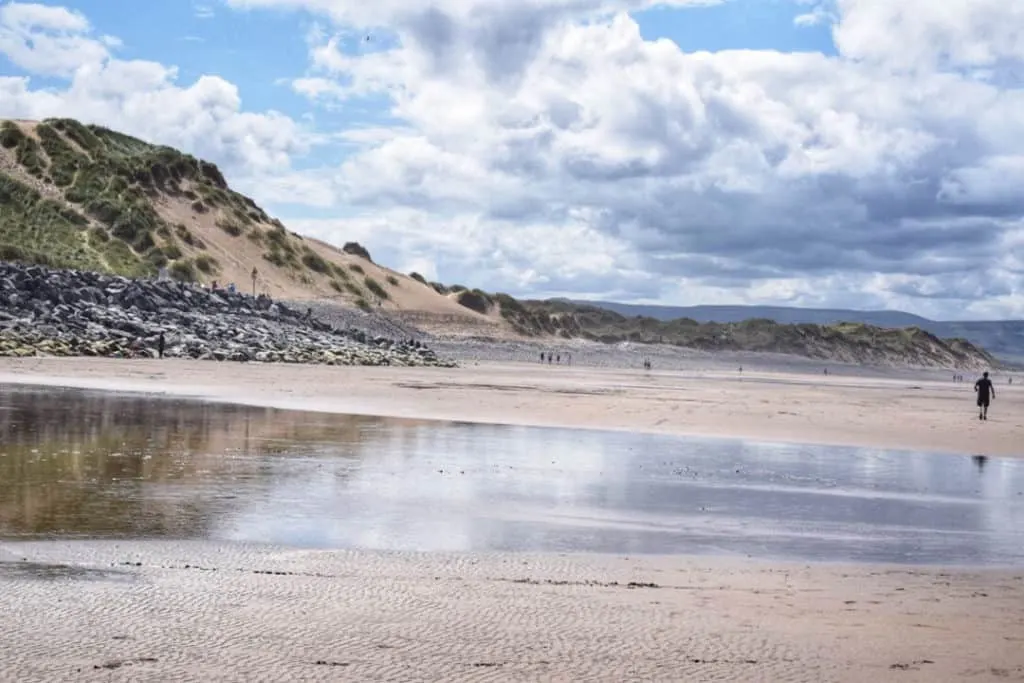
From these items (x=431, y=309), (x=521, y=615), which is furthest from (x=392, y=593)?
(x=431, y=309)

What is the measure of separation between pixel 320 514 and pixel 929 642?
6718 mm

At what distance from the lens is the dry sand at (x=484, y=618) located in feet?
21.2

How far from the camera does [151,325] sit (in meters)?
50.8

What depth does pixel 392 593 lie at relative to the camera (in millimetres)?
8352

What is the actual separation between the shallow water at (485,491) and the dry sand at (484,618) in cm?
99

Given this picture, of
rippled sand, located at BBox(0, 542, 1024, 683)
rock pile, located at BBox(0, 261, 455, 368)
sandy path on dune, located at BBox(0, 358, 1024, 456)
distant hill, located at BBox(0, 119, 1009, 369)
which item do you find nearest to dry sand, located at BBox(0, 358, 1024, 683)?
rippled sand, located at BBox(0, 542, 1024, 683)

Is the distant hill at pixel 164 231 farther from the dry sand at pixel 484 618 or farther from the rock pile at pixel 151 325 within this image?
the dry sand at pixel 484 618

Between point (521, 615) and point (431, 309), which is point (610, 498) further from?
point (431, 309)

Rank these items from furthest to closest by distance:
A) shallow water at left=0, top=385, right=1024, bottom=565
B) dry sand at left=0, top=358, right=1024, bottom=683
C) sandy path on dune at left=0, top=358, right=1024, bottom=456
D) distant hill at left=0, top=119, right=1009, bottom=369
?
distant hill at left=0, top=119, right=1009, bottom=369 → sandy path on dune at left=0, top=358, right=1024, bottom=456 → shallow water at left=0, top=385, right=1024, bottom=565 → dry sand at left=0, top=358, right=1024, bottom=683

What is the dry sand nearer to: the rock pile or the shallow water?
the shallow water

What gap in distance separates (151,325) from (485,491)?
39.6m

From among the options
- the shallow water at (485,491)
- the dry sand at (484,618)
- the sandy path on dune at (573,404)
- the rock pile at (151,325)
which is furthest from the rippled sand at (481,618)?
the rock pile at (151,325)

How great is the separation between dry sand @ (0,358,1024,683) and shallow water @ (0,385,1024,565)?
3.25ft

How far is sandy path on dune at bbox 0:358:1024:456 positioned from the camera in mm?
27156
